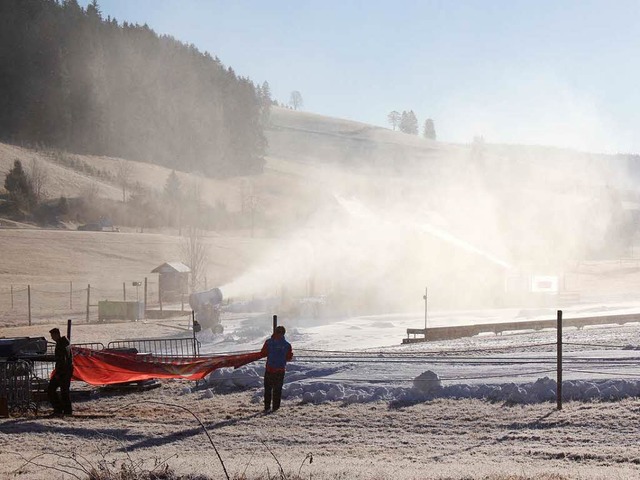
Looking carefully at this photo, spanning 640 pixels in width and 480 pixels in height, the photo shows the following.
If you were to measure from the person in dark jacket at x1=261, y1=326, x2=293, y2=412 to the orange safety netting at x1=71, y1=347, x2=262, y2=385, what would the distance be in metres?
2.10

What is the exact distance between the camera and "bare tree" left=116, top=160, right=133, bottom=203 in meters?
112

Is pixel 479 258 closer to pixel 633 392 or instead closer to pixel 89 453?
pixel 633 392

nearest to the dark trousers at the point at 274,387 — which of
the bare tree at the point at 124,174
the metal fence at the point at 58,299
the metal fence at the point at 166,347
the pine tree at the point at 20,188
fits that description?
the metal fence at the point at 166,347

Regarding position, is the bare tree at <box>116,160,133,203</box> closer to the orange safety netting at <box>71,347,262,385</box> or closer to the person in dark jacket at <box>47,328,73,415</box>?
the orange safety netting at <box>71,347,262,385</box>

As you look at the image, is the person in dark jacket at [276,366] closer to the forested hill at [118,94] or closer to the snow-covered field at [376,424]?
the snow-covered field at [376,424]

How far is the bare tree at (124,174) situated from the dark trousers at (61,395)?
92699mm

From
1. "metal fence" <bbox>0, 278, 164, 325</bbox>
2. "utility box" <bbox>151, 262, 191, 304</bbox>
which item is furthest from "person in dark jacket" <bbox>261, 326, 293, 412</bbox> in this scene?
"utility box" <bbox>151, 262, 191, 304</bbox>

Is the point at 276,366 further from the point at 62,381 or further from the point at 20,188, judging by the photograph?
the point at 20,188

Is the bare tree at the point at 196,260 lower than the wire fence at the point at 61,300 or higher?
higher

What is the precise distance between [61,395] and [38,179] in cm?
8877

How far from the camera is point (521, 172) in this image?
516 ft

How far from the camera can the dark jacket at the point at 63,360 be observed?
15523 millimetres

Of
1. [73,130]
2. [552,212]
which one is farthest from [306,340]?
[73,130]

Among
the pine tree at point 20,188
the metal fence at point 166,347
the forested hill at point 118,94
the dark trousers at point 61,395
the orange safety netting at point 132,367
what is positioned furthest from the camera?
the forested hill at point 118,94
